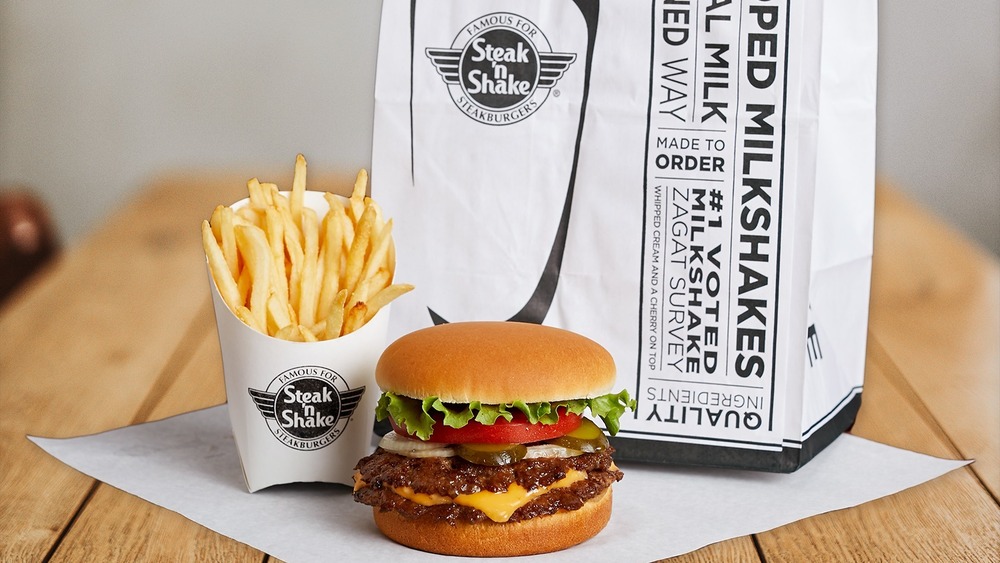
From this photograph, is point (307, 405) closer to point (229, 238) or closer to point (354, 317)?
point (354, 317)

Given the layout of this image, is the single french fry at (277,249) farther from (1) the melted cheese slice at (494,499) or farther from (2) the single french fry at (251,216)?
(1) the melted cheese slice at (494,499)

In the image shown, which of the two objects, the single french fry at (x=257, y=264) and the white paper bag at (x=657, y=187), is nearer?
the single french fry at (x=257, y=264)

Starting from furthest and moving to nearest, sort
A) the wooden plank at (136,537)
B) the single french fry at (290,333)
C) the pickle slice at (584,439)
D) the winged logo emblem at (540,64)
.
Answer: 1. the winged logo emblem at (540,64)
2. the single french fry at (290,333)
3. the pickle slice at (584,439)
4. the wooden plank at (136,537)

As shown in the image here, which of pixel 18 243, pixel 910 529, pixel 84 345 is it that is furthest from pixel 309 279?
pixel 18 243

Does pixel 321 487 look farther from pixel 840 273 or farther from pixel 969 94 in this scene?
pixel 969 94

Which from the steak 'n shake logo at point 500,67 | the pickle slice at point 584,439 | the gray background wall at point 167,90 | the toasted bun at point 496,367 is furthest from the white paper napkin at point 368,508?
the gray background wall at point 167,90

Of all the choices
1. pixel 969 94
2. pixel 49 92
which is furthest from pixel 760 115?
pixel 49 92

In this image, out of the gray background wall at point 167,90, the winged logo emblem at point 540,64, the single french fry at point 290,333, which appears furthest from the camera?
the gray background wall at point 167,90

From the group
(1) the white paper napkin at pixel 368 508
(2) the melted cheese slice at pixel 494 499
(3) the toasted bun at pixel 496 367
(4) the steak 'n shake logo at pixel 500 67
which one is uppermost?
(4) the steak 'n shake logo at pixel 500 67
